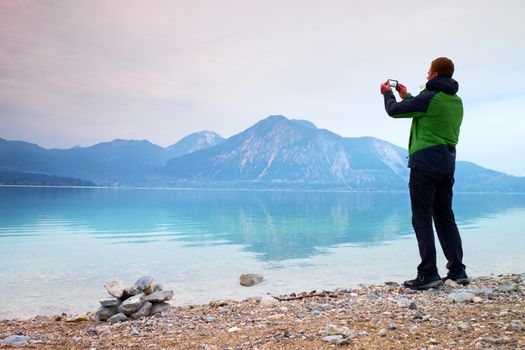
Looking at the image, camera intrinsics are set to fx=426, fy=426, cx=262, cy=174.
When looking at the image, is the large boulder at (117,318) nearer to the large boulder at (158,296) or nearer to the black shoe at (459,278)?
the large boulder at (158,296)

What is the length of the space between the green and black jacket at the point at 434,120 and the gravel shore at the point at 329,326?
94.5 inches

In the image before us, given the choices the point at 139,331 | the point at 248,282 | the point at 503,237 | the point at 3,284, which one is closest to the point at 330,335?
the point at 139,331

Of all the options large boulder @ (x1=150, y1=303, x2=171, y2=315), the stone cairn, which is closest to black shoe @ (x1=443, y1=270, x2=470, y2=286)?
large boulder @ (x1=150, y1=303, x2=171, y2=315)

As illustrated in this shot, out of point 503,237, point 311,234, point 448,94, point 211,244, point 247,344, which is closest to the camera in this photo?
point 247,344

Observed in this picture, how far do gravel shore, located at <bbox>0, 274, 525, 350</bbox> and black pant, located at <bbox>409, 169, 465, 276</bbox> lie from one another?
0.66 meters

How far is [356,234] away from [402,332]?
28.8 meters

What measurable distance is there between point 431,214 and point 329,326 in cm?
362

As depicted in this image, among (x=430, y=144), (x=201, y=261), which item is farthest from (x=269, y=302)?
(x=201, y=261)

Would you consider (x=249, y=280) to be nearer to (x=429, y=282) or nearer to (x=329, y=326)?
(x=429, y=282)

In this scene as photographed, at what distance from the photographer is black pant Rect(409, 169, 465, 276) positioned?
26.1ft

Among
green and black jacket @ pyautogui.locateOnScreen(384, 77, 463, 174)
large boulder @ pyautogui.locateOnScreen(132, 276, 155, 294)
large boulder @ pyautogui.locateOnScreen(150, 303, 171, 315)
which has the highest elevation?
green and black jacket @ pyautogui.locateOnScreen(384, 77, 463, 174)

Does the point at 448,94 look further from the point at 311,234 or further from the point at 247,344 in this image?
the point at 311,234

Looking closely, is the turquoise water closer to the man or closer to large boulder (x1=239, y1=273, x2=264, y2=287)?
large boulder (x1=239, y1=273, x2=264, y2=287)

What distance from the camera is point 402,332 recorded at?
543cm
